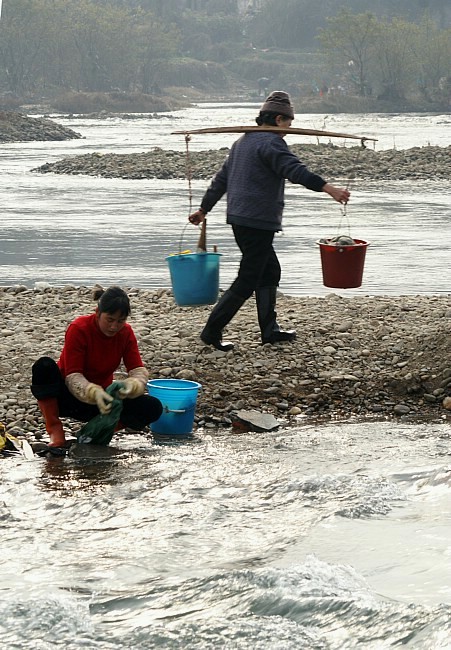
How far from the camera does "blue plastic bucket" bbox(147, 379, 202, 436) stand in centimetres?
574

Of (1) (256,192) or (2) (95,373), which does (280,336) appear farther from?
(2) (95,373)

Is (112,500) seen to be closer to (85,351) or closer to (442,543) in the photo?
(85,351)

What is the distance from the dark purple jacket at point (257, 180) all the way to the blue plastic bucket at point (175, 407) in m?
1.26

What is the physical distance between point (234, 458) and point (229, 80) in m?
136

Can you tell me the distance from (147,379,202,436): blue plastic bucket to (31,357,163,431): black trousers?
0.26 metres

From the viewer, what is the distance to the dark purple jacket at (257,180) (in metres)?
6.54

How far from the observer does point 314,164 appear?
2908 cm

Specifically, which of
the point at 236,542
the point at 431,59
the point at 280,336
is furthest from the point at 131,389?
the point at 431,59

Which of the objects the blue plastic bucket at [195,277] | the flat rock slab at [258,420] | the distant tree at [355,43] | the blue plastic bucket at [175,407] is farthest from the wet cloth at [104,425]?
the distant tree at [355,43]

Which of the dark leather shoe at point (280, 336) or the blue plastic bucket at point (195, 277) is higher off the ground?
the blue plastic bucket at point (195, 277)

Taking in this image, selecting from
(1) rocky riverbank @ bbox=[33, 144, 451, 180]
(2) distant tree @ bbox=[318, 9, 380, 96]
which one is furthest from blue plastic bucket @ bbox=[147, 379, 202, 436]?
(2) distant tree @ bbox=[318, 9, 380, 96]

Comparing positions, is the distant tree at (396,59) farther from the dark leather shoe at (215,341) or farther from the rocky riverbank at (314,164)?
the dark leather shoe at (215,341)

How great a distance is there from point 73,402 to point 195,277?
7.04 ft

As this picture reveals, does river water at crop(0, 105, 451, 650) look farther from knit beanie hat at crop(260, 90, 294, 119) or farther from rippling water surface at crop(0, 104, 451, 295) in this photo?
rippling water surface at crop(0, 104, 451, 295)
